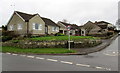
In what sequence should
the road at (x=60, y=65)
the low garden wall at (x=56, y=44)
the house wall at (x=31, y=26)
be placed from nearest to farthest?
the road at (x=60, y=65) → the low garden wall at (x=56, y=44) → the house wall at (x=31, y=26)

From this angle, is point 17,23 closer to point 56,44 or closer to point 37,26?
point 37,26

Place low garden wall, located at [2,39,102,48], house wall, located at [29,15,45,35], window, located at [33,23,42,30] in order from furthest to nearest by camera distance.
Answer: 1. window, located at [33,23,42,30]
2. house wall, located at [29,15,45,35]
3. low garden wall, located at [2,39,102,48]

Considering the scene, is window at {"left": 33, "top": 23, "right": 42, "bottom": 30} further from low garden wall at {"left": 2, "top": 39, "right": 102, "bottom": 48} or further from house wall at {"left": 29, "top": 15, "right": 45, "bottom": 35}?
low garden wall at {"left": 2, "top": 39, "right": 102, "bottom": 48}

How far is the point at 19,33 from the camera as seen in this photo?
1085 inches

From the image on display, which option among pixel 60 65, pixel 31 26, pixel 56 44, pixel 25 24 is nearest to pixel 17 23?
pixel 25 24

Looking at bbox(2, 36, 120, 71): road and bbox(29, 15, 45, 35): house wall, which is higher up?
bbox(29, 15, 45, 35): house wall

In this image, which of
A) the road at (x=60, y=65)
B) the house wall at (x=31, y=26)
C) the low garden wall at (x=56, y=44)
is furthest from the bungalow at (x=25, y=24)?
the road at (x=60, y=65)

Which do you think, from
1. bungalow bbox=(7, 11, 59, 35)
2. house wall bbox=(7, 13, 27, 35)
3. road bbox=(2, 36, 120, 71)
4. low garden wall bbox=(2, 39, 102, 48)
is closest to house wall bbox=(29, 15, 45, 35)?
bungalow bbox=(7, 11, 59, 35)

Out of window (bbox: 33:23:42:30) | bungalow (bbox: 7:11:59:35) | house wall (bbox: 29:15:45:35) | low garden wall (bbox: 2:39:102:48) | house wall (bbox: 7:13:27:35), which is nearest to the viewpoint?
low garden wall (bbox: 2:39:102:48)

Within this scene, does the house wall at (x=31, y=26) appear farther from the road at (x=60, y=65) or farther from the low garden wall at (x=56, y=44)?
the road at (x=60, y=65)

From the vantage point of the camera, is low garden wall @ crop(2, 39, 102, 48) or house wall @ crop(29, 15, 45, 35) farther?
house wall @ crop(29, 15, 45, 35)

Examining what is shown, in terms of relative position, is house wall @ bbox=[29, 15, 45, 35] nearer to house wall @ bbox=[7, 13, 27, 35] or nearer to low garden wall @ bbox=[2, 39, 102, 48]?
house wall @ bbox=[7, 13, 27, 35]

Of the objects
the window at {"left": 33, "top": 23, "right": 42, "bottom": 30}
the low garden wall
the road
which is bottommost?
the road

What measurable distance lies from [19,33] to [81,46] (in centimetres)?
1697
